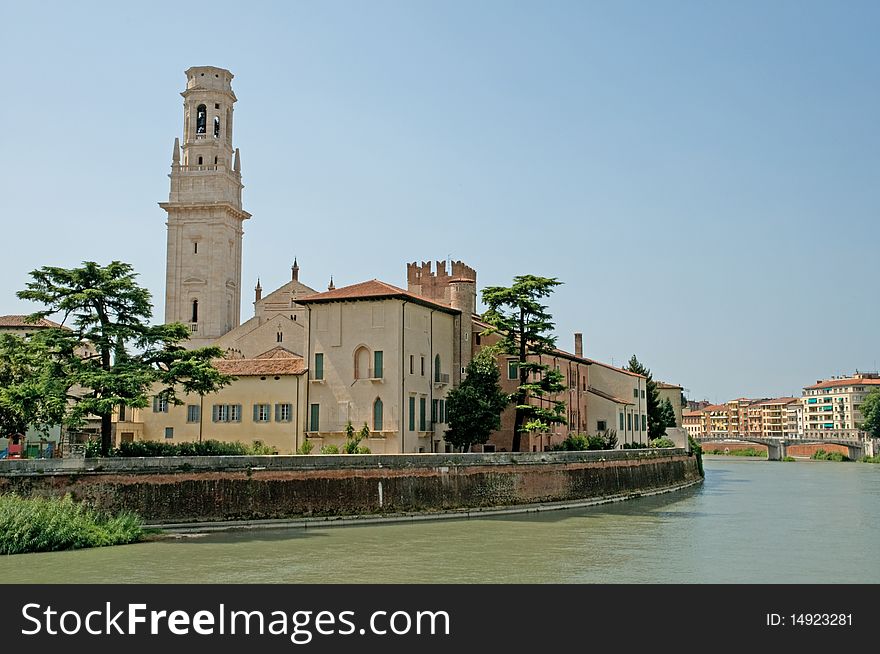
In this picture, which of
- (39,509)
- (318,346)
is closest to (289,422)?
(318,346)

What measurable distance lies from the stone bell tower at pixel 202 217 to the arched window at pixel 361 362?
2322cm

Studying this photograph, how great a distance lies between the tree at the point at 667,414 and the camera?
241 feet

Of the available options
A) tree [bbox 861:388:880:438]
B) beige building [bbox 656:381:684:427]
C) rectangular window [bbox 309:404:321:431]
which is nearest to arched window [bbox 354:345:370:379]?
rectangular window [bbox 309:404:321:431]

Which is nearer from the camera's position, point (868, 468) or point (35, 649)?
point (35, 649)

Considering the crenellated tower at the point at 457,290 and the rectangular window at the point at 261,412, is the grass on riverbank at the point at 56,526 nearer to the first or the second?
the rectangular window at the point at 261,412

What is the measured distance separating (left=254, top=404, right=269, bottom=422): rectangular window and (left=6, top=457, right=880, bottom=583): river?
11.7 meters

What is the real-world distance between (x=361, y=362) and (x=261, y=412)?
17.8 ft

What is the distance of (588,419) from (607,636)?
47151 millimetres

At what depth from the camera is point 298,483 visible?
3334 cm

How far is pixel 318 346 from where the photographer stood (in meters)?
43.7

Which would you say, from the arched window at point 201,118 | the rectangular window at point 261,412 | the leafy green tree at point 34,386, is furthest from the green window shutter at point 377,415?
the arched window at point 201,118

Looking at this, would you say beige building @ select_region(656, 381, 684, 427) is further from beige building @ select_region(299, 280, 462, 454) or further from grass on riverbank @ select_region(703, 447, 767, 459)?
beige building @ select_region(299, 280, 462, 454)

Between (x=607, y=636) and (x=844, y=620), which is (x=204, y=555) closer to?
(x=607, y=636)

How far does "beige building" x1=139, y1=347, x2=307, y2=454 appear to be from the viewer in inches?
1699
